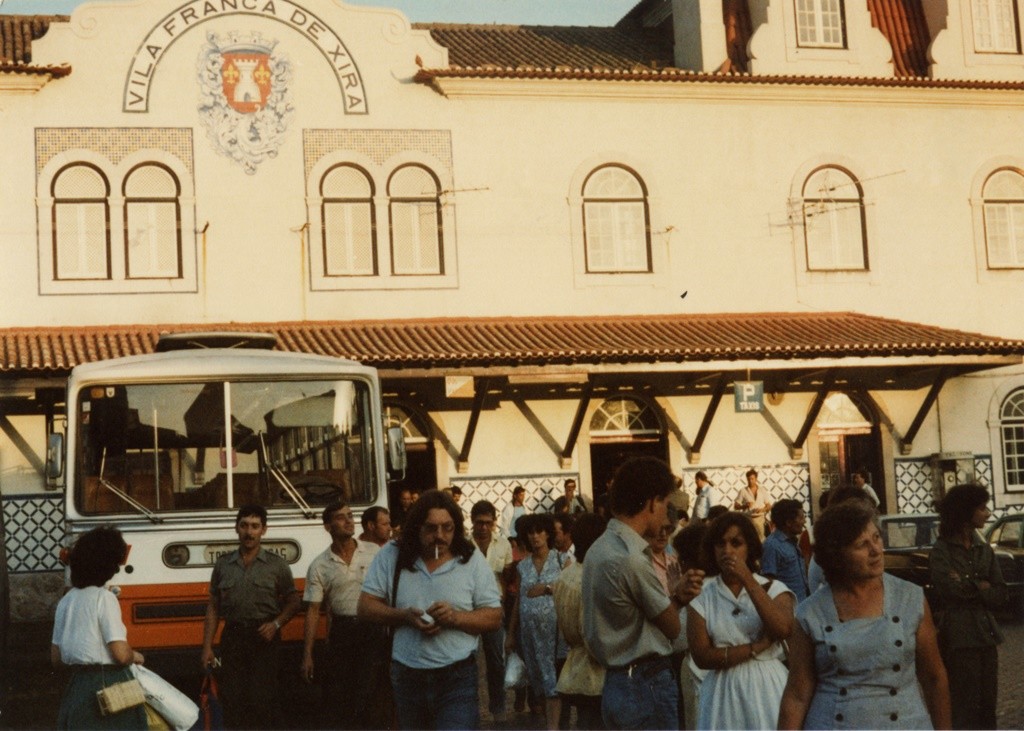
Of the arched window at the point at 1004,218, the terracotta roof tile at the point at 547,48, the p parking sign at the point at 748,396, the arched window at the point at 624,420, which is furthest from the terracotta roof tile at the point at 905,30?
the arched window at the point at 624,420

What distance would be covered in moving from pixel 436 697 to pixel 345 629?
3.41 m

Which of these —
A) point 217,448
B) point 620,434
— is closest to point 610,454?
point 620,434

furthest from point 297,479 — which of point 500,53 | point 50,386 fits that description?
point 500,53

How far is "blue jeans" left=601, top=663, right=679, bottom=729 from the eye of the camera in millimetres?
7184

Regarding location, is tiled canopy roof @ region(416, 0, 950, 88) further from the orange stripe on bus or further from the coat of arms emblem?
the orange stripe on bus

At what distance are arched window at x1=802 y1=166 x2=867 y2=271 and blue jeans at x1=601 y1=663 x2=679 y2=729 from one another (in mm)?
20487

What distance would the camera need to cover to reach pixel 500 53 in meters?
27.2

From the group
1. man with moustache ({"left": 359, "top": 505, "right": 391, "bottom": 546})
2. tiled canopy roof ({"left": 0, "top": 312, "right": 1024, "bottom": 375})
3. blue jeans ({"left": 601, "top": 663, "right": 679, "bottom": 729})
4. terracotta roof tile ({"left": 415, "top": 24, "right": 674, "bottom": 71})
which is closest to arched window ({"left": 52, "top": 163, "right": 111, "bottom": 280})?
tiled canopy roof ({"left": 0, "top": 312, "right": 1024, "bottom": 375})

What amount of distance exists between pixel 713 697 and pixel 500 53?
69.9 feet

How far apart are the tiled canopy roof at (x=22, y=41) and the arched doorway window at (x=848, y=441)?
45.1ft

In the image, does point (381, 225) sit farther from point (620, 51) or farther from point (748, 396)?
point (748, 396)

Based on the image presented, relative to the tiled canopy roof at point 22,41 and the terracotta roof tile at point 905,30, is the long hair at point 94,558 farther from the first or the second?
the terracotta roof tile at point 905,30

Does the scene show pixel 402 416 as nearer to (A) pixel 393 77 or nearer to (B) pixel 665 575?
(A) pixel 393 77

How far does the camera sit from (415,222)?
25.5 metres
